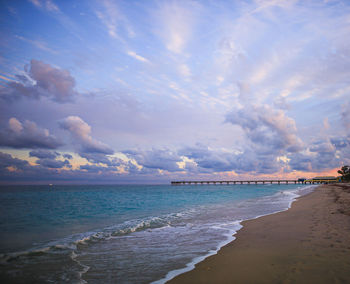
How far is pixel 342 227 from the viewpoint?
31.9 feet

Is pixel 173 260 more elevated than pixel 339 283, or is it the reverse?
pixel 339 283

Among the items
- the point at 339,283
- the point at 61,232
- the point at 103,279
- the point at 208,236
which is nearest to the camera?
the point at 339,283

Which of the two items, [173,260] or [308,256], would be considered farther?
[173,260]

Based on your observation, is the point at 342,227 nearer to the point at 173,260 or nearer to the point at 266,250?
the point at 266,250

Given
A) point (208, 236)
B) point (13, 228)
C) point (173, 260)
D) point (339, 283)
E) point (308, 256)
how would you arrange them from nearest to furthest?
point (339, 283), point (308, 256), point (173, 260), point (208, 236), point (13, 228)

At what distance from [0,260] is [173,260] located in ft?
20.1

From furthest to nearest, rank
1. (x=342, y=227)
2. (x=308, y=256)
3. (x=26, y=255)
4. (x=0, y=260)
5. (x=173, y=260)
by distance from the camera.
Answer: (x=342, y=227), (x=26, y=255), (x=0, y=260), (x=173, y=260), (x=308, y=256)

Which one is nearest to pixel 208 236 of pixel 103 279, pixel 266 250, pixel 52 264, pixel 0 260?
pixel 266 250

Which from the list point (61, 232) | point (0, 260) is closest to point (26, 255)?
point (0, 260)

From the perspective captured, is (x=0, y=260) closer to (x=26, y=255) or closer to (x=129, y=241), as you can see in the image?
(x=26, y=255)

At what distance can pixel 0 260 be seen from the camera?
7516mm

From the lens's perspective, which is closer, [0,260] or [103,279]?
[103,279]

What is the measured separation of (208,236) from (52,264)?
662 centimetres

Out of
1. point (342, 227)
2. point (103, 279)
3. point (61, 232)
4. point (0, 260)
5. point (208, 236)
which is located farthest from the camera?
point (61, 232)
